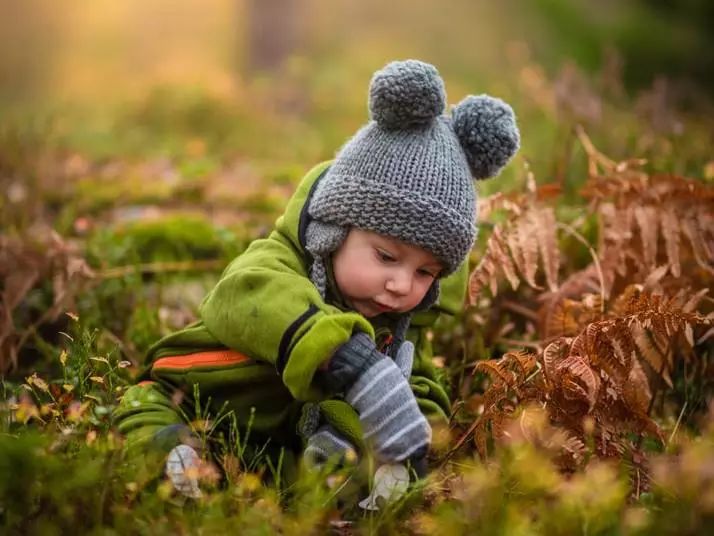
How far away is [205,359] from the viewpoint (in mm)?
2752

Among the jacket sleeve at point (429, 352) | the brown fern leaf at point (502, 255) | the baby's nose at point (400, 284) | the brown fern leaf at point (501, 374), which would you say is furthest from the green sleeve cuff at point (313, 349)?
the brown fern leaf at point (502, 255)

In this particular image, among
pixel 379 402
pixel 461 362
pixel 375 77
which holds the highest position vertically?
pixel 375 77

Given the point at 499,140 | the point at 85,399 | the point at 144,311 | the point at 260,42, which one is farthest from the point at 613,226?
the point at 260,42

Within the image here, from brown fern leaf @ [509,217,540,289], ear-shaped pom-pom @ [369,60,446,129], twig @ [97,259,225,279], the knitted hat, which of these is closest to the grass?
twig @ [97,259,225,279]

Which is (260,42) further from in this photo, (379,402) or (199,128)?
(379,402)

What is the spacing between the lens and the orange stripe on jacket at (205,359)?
8.90 ft

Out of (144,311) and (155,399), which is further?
(144,311)

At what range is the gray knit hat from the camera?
101 inches

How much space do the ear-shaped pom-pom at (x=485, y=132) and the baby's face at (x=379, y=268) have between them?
1.27 feet

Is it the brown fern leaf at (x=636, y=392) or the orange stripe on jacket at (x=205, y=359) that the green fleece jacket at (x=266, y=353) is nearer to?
the orange stripe on jacket at (x=205, y=359)

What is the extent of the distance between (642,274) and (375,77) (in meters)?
1.59

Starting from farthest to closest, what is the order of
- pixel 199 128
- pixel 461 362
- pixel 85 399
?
pixel 199 128 → pixel 461 362 → pixel 85 399

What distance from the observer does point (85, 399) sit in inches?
103

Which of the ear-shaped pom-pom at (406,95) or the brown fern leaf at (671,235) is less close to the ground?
the ear-shaped pom-pom at (406,95)
